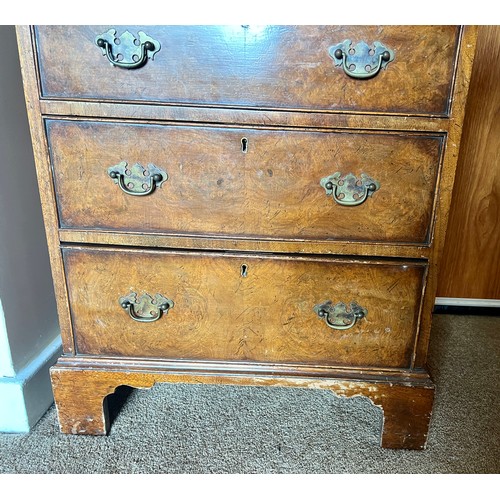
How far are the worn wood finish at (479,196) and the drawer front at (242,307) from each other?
0.78 metres

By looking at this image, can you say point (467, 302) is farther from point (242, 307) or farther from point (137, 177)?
point (137, 177)

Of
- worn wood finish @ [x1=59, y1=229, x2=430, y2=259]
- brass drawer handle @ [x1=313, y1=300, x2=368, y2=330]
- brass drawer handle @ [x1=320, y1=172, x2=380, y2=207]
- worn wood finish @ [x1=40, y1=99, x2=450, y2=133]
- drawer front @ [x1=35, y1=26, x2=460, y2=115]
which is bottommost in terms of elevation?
brass drawer handle @ [x1=313, y1=300, x2=368, y2=330]

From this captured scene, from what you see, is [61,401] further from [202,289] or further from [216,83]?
[216,83]

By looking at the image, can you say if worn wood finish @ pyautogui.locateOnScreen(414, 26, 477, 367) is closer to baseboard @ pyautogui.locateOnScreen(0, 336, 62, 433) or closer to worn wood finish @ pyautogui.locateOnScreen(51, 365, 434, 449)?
worn wood finish @ pyautogui.locateOnScreen(51, 365, 434, 449)

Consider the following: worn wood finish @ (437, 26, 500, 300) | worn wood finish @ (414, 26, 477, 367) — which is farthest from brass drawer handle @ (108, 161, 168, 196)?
worn wood finish @ (437, 26, 500, 300)

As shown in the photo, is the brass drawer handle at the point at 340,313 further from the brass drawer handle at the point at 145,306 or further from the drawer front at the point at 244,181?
the brass drawer handle at the point at 145,306

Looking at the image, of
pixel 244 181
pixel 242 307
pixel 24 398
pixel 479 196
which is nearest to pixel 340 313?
pixel 242 307

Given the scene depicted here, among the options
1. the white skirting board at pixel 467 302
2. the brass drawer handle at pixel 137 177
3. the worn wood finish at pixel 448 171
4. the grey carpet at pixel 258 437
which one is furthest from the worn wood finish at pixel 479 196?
the brass drawer handle at pixel 137 177

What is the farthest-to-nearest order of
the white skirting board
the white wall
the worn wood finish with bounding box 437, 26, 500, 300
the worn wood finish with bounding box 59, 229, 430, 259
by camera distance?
the white skirting board → the worn wood finish with bounding box 437, 26, 500, 300 → the white wall → the worn wood finish with bounding box 59, 229, 430, 259

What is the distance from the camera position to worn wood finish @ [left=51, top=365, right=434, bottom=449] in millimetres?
924

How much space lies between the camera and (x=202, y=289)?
0.90 m

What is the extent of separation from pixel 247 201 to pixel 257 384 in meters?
0.39

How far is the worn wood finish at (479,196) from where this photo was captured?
138cm

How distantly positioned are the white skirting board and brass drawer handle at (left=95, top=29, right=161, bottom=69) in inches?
52.9
